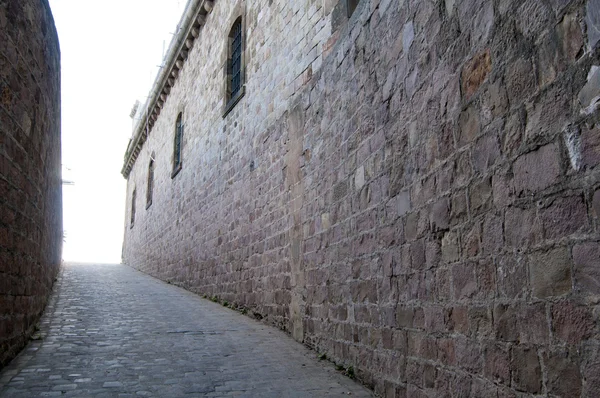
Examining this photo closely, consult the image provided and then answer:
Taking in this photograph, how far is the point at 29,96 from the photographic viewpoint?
4.63 m

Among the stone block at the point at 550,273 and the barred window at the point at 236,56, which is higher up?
the barred window at the point at 236,56

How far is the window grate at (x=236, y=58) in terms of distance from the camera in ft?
31.6

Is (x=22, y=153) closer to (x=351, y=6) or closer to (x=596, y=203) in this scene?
(x=351, y=6)

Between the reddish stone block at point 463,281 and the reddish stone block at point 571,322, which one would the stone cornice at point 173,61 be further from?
the reddish stone block at point 571,322

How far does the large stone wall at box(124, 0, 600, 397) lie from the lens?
205 cm

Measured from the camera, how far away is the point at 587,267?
193cm

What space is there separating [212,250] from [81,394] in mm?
6180

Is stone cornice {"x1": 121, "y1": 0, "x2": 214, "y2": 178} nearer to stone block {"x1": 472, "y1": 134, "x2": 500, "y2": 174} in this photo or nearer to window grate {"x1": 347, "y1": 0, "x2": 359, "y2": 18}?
window grate {"x1": 347, "y1": 0, "x2": 359, "y2": 18}

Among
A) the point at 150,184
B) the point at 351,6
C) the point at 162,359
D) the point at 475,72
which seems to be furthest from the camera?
the point at 150,184

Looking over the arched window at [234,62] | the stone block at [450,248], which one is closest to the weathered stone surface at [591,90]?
the stone block at [450,248]

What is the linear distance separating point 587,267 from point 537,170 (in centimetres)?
50

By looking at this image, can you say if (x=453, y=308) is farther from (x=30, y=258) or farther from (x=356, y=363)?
(x=30, y=258)

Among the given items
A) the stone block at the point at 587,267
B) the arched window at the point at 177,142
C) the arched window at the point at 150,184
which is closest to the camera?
the stone block at the point at 587,267

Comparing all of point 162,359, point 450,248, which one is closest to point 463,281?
point 450,248
